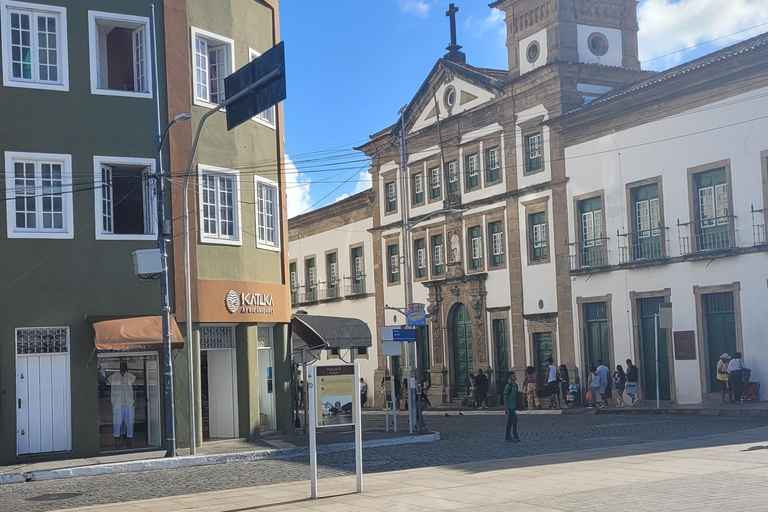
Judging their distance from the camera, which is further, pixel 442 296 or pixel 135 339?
pixel 442 296

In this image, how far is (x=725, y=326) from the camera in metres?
30.5

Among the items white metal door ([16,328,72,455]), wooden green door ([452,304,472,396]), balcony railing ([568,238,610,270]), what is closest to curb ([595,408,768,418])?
balcony railing ([568,238,610,270])

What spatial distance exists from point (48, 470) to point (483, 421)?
1612 centimetres

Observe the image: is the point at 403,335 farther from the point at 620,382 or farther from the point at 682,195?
the point at 682,195

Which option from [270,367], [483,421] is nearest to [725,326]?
[483,421]

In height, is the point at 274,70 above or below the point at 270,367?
above

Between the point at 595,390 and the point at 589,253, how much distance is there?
482cm

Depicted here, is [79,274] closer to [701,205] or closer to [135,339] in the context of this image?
[135,339]

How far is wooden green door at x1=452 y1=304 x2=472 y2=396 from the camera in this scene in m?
42.8

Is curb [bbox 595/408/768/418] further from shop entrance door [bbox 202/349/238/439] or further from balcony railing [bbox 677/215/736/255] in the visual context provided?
shop entrance door [bbox 202/349/238/439]

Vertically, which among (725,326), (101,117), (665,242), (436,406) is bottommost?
(436,406)

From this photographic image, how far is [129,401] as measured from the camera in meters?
22.0

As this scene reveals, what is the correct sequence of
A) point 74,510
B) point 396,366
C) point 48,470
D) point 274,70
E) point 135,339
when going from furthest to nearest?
point 396,366, point 135,339, point 48,470, point 274,70, point 74,510

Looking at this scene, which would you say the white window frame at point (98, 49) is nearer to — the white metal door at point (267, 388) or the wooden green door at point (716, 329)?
the white metal door at point (267, 388)
